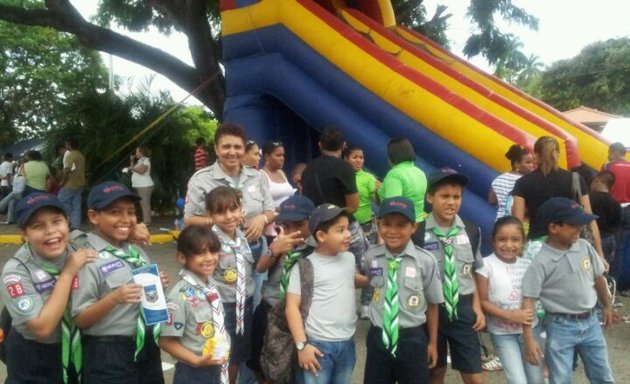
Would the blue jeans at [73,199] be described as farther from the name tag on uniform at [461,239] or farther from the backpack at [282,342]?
the name tag on uniform at [461,239]

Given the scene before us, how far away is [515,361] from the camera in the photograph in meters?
3.53

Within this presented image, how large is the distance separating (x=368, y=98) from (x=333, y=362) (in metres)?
3.61

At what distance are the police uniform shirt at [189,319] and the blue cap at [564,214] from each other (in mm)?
1753

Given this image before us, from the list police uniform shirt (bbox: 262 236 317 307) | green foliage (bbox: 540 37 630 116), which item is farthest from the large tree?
green foliage (bbox: 540 37 630 116)

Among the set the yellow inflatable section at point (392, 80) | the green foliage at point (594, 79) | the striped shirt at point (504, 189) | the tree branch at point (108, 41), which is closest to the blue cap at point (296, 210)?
the striped shirt at point (504, 189)

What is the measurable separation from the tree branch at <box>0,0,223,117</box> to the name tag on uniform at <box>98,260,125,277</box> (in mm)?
9765

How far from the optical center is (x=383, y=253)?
3.32m

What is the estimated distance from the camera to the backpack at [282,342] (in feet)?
10.6

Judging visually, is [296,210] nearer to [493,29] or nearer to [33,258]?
[33,258]

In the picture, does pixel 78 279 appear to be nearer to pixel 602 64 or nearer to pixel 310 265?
pixel 310 265

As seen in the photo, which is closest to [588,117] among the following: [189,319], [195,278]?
[195,278]

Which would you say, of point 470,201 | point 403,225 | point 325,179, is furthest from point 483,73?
point 403,225

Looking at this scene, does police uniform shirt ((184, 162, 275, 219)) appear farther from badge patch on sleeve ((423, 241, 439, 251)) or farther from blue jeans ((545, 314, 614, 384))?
blue jeans ((545, 314, 614, 384))

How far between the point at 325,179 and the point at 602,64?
1355 inches
